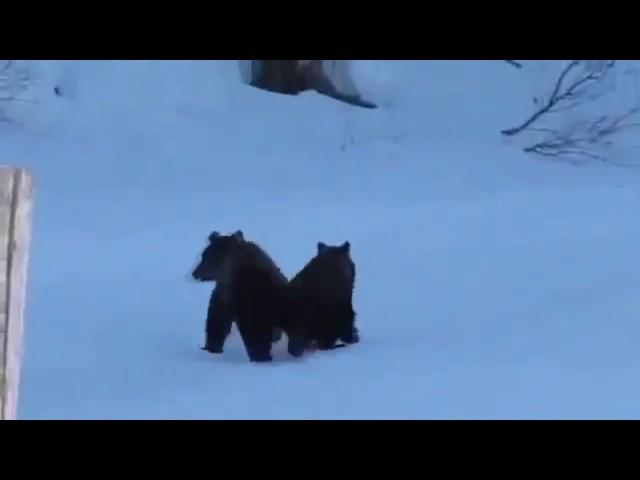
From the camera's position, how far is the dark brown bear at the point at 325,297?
102 inches

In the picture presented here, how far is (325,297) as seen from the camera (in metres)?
2.64

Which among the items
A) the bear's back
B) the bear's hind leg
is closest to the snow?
the bear's hind leg

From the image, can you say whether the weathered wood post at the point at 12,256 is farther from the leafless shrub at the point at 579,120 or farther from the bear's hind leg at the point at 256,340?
the leafless shrub at the point at 579,120

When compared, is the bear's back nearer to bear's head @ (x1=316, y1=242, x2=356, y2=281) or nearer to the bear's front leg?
bear's head @ (x1=316, y1=242, x2=356, y2=281)

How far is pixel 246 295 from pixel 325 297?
8.2 inches

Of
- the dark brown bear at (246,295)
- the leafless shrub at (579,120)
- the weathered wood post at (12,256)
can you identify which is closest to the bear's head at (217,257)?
the dark brown bear at (246,295)

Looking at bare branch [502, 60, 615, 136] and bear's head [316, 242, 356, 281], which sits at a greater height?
bare branch [502, 60, 615, 136]

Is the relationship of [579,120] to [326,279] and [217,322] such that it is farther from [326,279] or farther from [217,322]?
[217,322]

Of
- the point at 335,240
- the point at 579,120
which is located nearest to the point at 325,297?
the point at 335,240

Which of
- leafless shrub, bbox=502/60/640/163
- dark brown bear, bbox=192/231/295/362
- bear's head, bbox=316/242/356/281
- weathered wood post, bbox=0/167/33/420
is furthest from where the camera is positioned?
leafless shrub, bbox=502/60/640/163

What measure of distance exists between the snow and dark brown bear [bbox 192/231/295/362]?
0.07 m

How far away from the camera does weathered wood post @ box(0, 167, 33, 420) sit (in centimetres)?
187

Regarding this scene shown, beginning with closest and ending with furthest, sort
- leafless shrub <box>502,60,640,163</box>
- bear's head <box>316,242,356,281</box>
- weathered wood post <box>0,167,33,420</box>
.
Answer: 1. weathered wood post <box>0,167,33,420</box>
2. bear's head <box>316,242,356,281</box>
3. leafless shrub <box>502,60,640,163</box>

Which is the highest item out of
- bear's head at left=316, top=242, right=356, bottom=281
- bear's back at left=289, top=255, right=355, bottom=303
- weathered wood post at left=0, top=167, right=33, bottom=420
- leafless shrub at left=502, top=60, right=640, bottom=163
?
leafless shrub at left=502, top=60, right=640, bottom=163
